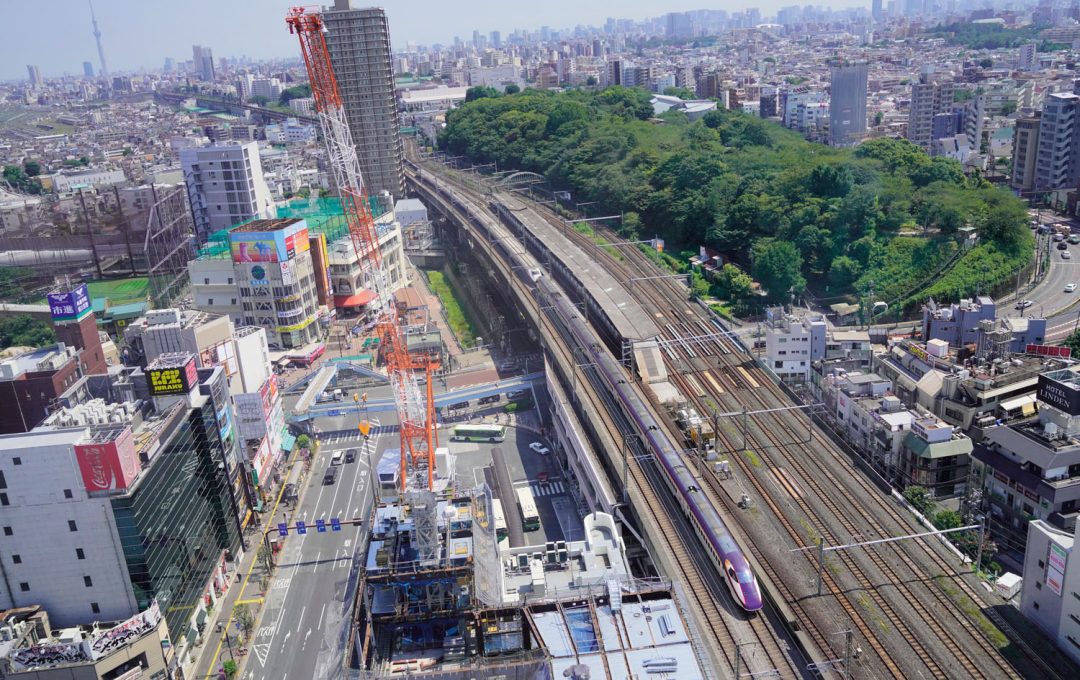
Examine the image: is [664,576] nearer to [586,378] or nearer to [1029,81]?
[586,378]

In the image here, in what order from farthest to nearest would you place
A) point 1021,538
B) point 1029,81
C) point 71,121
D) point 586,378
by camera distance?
point 71,121, point 1029,81, point 586,378, point 1021,538

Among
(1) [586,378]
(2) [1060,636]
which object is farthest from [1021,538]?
(1) [586,378]

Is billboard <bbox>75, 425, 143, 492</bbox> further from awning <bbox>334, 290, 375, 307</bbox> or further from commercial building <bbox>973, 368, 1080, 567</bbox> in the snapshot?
awning <bbox>334, 290, 375, 307</bbox>

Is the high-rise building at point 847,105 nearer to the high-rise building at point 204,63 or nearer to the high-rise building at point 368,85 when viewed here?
the high-rise building at point 368,85

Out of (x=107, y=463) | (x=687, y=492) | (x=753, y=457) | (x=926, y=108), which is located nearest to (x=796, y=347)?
(x=753, y=457)

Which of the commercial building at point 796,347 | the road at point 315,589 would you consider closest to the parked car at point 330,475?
the road at point 315,589

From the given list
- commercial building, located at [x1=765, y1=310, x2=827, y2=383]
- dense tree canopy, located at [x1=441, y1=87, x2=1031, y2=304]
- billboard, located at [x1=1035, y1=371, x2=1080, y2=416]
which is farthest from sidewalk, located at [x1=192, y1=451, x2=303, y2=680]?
dense tree canopy, located at [x1=441, y1=87, x2=1031, y2=304]

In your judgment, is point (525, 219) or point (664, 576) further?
point (525, 219)
